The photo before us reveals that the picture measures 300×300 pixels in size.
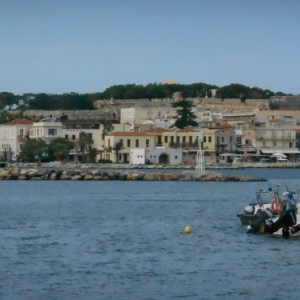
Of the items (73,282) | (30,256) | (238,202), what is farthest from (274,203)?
(238,202)

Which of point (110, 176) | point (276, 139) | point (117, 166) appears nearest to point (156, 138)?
point (276, 139)

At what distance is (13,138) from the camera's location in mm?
101375

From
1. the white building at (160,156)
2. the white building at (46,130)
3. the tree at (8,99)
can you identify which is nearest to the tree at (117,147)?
the white building at (160,156)

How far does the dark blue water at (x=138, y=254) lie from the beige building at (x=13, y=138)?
182ft

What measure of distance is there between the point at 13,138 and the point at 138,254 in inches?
2972

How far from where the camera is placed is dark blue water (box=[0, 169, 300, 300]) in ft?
72.5

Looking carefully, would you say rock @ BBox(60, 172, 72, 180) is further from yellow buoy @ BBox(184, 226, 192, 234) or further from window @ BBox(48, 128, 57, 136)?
yellow buoy @ BBox(184, 226, 192, 234)

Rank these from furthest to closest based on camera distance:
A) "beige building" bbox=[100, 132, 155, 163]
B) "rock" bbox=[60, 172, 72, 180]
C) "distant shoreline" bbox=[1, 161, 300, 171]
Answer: "beige building" bbox=[100, 132, 155, 163], "distant shoreline" bbox=[1, 161, 300, 171], "rock" bbox=[60, 172, 72, 180]

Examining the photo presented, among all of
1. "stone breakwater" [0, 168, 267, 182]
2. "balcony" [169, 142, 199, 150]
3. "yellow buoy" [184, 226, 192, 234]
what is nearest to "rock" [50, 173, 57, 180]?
"stone breakwater" [0, 168, 267, 182]

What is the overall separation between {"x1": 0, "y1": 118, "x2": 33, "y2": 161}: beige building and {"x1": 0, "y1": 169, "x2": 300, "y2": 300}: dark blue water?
5557 cm

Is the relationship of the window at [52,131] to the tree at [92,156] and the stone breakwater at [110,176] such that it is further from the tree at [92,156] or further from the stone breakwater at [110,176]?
the stone breakwater at [110,176]

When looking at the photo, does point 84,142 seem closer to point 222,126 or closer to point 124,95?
Answer: point 222,126

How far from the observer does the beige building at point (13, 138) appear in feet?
326

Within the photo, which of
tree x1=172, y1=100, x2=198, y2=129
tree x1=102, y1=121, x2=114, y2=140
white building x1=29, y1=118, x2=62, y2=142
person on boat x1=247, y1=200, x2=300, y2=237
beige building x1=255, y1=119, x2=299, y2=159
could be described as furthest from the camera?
tree x1=172, y1=100, x2=198, y2=129
